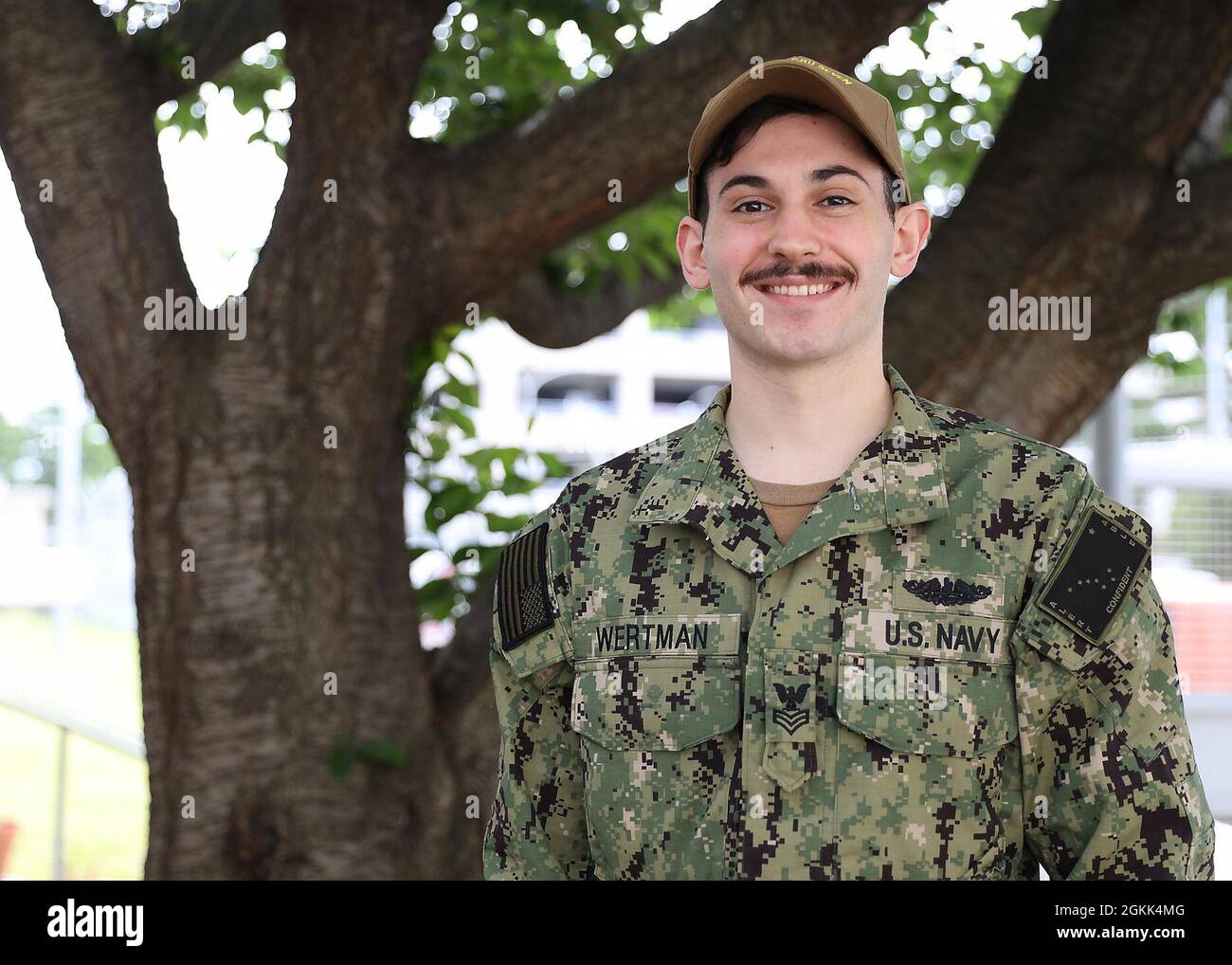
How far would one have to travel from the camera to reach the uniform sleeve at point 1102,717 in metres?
1.66

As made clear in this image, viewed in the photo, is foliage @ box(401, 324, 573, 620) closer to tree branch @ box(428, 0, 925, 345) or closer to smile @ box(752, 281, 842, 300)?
tree branch @ box(428, 0, 925, 345)

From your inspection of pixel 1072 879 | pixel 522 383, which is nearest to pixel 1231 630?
pixel 1072 879

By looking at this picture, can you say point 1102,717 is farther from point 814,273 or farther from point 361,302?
point 361,302

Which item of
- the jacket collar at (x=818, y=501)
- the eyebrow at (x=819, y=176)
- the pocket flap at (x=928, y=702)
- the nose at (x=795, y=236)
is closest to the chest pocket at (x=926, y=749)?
the pocket flap at (x=928, y=702)

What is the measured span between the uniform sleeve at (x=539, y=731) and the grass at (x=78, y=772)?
1.92 m

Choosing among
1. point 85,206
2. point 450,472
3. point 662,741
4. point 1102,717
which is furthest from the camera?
point 450,472

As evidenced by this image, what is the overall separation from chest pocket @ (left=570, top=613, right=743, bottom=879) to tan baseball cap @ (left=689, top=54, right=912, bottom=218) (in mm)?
722

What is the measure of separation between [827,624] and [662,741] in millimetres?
282

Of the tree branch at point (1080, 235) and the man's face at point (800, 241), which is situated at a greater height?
the tree branch at point (1080, 235)

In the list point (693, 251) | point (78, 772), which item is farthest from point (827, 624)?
point (78, 772)

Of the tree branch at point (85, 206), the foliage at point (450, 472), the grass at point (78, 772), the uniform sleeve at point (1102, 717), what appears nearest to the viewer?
the uniform sleeve at point (1102, 717)

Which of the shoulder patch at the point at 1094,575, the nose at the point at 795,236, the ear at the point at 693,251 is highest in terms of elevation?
the ear at the point at 693,251

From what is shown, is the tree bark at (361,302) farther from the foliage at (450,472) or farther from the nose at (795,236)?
the nose at (795,236)

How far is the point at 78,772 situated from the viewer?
11508mm
